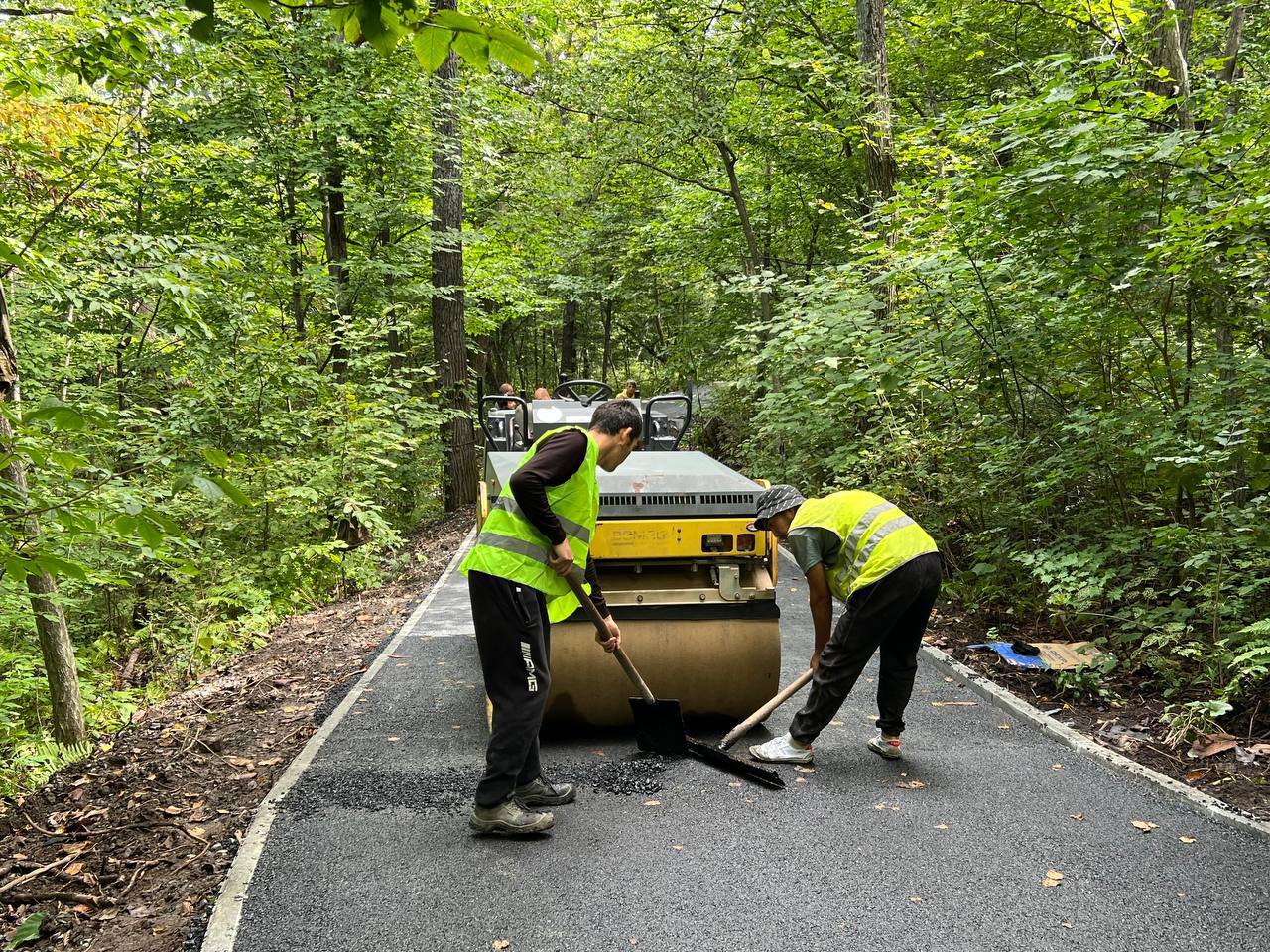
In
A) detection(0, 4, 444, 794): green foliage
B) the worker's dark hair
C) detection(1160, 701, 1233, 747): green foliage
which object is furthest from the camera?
detection(0, 4, 444, 794): green foliage

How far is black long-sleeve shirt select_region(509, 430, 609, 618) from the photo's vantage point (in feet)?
11.9

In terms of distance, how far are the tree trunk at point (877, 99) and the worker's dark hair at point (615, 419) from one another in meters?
7.03

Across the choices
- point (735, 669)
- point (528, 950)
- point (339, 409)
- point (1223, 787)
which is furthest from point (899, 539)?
point (339, 409)

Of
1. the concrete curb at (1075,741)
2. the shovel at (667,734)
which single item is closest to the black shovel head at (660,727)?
the shovel at (667,734)

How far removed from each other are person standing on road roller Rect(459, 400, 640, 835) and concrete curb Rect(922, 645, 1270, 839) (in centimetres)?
298

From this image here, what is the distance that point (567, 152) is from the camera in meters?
17.8

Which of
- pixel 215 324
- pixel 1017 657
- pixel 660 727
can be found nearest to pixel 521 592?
pixel 660 727

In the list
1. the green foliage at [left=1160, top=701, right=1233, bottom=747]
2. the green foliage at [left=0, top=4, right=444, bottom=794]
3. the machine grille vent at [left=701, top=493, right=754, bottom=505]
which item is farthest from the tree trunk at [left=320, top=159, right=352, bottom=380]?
the green foliage at [left=1160, top=701, right=1233, bottom=747]

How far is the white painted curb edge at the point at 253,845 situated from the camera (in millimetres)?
2941

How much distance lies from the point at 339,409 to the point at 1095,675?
828cm

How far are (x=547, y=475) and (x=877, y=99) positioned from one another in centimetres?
890

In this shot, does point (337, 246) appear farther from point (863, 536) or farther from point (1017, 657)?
point (1017, 657)

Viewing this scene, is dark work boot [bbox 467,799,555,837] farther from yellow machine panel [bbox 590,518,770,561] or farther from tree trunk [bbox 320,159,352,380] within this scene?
tree trunk [bbox 320,159,352,380]

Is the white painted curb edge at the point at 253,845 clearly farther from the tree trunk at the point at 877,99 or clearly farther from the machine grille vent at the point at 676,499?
the tree trunk at the point at 877,99
